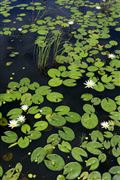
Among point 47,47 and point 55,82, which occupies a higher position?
point 47,47

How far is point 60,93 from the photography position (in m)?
3.16

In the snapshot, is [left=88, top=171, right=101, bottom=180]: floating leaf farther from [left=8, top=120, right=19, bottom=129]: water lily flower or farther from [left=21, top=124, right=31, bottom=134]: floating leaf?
[left=8, top=120, right=19, bottom=129]: water lily flower

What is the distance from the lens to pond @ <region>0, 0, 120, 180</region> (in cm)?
241

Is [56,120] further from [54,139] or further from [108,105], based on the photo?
[108,105]

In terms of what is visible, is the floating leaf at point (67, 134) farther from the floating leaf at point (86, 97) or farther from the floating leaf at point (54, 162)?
the floating leaf at point (86, 97)

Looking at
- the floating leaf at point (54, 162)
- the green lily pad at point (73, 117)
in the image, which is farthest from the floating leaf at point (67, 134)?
the floating leaf at point (54, 162)

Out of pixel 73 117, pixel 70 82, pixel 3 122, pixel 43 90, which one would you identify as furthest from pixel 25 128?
pixel 70 82

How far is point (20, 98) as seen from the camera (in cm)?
306

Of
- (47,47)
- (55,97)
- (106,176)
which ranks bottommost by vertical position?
(106,176)

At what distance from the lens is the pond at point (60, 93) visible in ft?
7.90

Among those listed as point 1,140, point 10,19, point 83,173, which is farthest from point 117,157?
point 10,19

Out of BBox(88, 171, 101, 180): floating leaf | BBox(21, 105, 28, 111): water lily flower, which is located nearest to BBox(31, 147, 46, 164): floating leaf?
BBox(88, 171, 101, 180): floating leaf

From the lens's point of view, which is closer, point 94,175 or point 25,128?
point 94,175

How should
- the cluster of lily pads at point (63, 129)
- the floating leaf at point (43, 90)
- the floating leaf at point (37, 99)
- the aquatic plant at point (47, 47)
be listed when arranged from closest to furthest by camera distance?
the cluster of lily pads at point (63, 129), the floating leaf at point (37, 99), the floating leaf at point (43, 90), the aquatic plant at point (47, 47)
